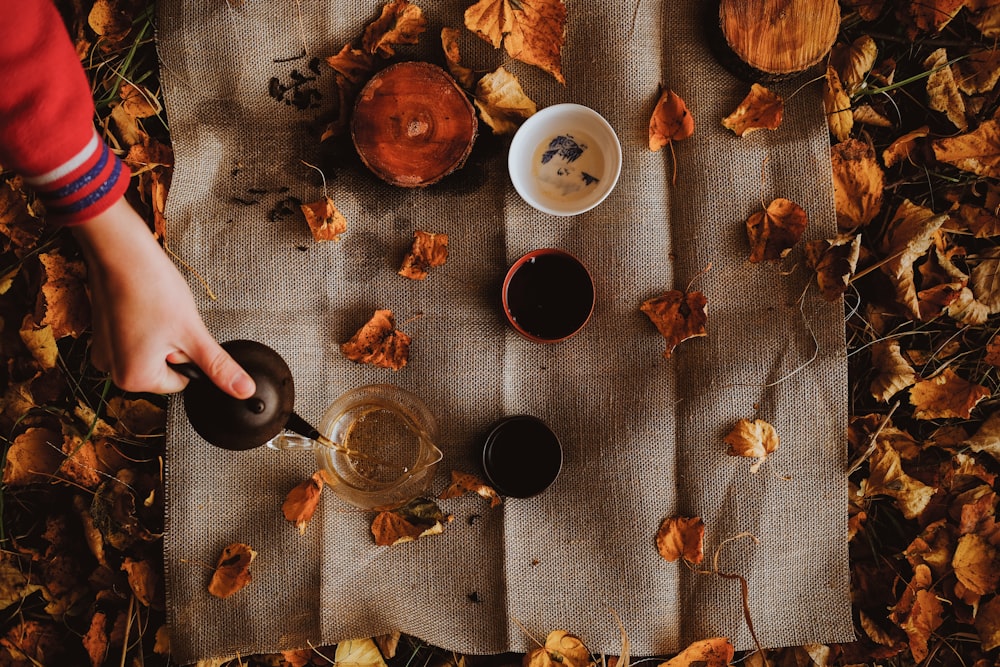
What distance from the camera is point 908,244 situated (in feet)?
4.01

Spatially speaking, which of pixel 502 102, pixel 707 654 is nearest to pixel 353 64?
pixel 502 102

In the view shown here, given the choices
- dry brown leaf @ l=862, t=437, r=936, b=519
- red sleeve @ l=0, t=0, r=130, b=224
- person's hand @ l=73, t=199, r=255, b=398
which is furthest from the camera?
dry brown leaf @ l=862, t=437, r=936, b=519

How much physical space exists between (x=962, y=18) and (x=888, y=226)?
17.3 inches

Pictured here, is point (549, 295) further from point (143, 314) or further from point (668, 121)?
point (143, 314)

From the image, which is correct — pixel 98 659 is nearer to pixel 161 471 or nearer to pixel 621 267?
pixel 161 471

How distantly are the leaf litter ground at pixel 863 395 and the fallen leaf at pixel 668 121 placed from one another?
0.16m

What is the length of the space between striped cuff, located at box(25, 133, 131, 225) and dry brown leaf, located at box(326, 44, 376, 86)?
1.56ft

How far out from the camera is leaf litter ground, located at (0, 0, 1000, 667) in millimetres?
1256

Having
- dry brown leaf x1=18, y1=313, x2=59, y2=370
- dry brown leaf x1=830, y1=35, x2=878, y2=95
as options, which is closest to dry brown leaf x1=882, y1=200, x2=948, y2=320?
dry brown leaf x1=830, y1=35, x2=878, y2=95

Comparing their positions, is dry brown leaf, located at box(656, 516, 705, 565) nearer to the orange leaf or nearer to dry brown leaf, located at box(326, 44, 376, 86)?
the orange leaf

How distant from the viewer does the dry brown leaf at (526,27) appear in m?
1.21

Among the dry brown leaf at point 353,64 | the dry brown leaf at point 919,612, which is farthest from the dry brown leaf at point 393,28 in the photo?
the dry brown leaf at point 919,612

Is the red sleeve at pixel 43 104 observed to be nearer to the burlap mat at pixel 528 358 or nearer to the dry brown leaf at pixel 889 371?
the burlap mat at pixel 528 358

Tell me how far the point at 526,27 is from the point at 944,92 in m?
0.82
